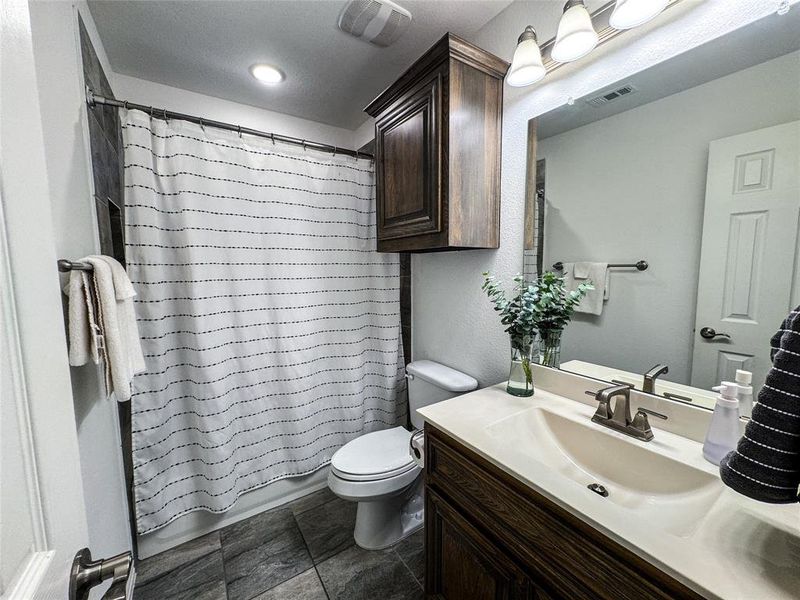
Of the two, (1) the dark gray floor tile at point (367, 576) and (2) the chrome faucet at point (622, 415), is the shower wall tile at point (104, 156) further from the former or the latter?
(2) the chrome faucet at point (622, 415)

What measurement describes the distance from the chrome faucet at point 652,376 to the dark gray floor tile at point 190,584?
178 centimetres

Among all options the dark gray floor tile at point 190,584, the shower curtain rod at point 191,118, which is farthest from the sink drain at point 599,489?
the shower curtain rod at point 191,118

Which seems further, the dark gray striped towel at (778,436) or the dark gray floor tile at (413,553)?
the dark gray floor tile at (413,553)

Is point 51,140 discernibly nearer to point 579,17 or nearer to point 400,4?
point 400,4

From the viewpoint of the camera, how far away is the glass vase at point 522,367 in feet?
3.91

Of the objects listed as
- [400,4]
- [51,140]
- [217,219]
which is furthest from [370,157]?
[51,140]

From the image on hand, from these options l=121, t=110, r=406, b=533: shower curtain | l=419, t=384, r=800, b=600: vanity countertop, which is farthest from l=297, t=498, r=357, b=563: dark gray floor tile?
l=419, t=384, r=800, b=600: vanity countertop

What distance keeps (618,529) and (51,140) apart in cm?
164

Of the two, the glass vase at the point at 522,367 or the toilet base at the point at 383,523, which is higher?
the glass vase at the point at 522,367

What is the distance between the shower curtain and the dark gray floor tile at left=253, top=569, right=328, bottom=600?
47 cm

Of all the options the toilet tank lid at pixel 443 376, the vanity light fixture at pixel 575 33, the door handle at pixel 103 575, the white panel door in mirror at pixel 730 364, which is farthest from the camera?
the toilet tank lid at pixel 443 376

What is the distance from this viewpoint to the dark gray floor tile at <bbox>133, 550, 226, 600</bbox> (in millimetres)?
1313

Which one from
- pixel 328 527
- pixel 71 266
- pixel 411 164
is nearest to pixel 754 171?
pixel 411 164

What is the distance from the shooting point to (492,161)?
52.3 inches
